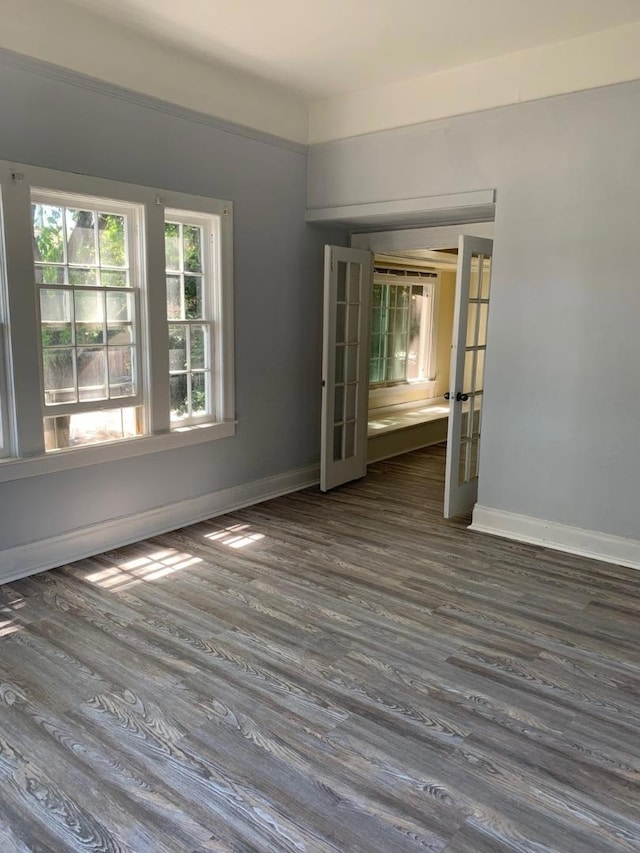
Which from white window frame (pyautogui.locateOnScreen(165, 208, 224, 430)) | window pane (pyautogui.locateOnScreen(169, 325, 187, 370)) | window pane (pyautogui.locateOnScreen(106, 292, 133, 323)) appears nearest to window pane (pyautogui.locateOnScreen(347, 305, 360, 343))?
white window frame (pyautogui.locateOnScreen(165, 208, 224, 430))

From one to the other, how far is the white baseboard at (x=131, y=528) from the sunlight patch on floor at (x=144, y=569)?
0.85 ft

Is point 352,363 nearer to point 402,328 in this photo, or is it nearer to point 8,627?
point 402,328

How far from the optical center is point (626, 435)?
400cm

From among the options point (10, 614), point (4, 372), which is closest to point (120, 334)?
point (4, 372)

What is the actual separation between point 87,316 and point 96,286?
19 cm

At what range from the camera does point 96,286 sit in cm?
394

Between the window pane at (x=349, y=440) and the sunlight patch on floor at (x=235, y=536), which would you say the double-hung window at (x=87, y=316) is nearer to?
the sunlight patch on floor at (x=235, y=536)

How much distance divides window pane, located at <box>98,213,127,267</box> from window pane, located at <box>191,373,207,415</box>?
3.25ft

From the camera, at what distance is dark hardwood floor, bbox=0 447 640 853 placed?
2006mm

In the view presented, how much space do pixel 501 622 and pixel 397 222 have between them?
3.34 meters

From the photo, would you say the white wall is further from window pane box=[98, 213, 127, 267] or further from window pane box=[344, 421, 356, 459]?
window pane box=[344, 421, 356, 459]

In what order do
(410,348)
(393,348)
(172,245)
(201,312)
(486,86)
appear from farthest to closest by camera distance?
1. (410,348)
2. (393,348)
3. (201,312)
4. (172,245)
5. (486,86)

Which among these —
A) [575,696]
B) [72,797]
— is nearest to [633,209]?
[575,696]

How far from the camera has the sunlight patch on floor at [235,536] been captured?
14.3ft
